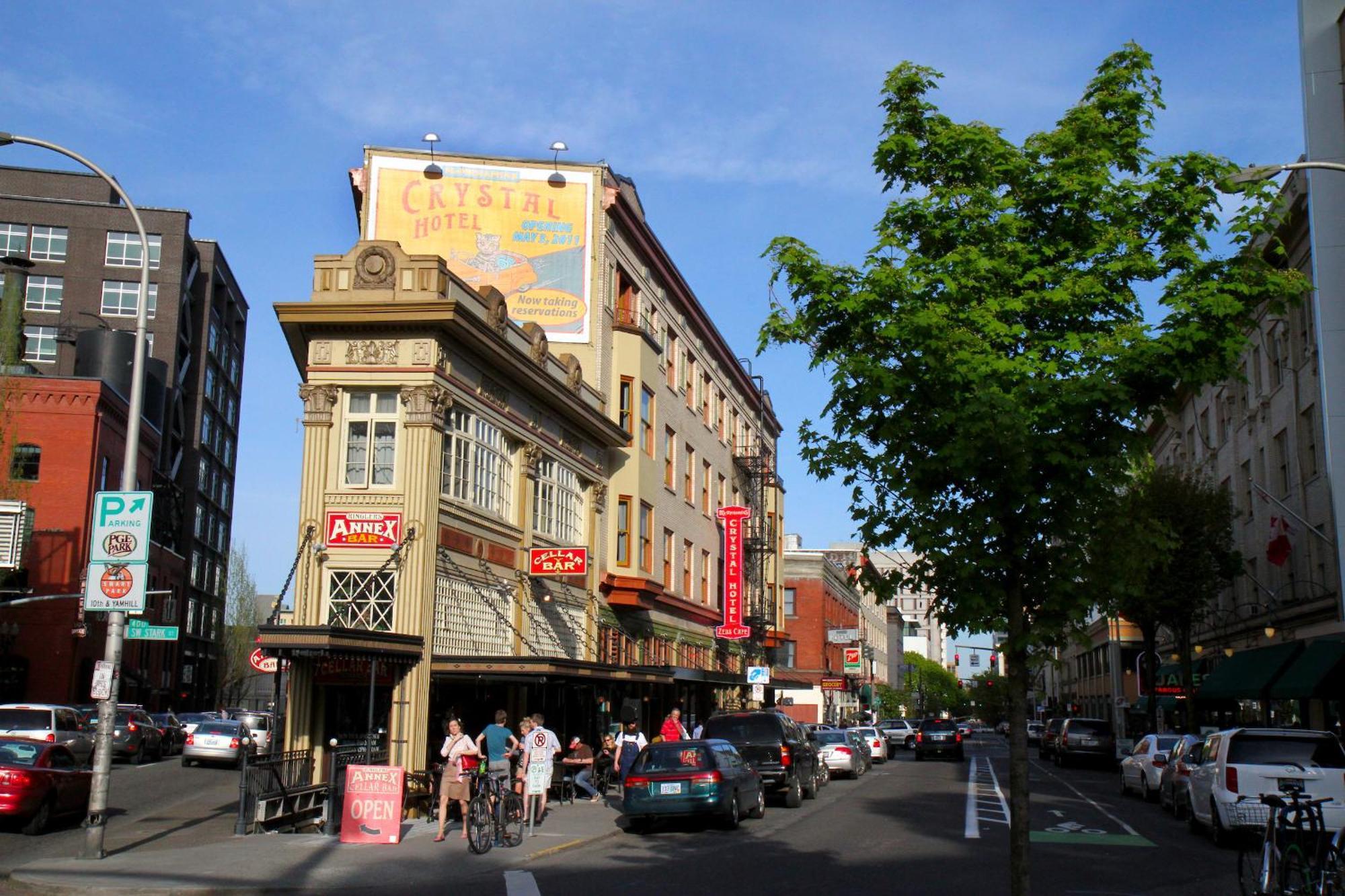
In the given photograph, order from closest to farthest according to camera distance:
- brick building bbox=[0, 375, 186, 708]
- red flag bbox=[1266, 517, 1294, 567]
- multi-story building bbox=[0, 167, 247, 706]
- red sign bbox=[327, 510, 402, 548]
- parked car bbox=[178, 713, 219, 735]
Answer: red sign bbox=[327, 510, 402, 548] < red flag bbox=[1266, 517, 1294, 567] < parked car bbox=[178, 713, 219, 735] < brick building bbox=[0, 375, 186, 708] < multi-story building bbox=[0, 167, 247, 706]

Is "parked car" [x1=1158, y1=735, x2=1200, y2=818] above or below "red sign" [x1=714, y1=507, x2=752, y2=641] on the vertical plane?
below

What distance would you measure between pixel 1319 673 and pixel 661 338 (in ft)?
67.0

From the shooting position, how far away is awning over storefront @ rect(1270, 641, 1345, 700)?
100 ft

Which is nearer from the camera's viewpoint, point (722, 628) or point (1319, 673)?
point (1319, 673)

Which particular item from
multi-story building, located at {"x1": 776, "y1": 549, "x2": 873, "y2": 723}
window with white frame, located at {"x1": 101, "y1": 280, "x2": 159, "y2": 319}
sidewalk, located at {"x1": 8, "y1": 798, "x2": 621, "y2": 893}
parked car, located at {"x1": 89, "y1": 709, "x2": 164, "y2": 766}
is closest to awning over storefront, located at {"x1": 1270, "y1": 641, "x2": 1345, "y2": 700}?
sidewalk, located at {"x1": 8, "y1": 798, "x2": 621, "y2": 893}

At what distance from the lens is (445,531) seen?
23438 millimetres

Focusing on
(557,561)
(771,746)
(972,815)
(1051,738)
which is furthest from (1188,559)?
(557,561)

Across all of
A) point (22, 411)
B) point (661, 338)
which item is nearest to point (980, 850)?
point (661, 338)

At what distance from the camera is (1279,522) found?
1414 inches

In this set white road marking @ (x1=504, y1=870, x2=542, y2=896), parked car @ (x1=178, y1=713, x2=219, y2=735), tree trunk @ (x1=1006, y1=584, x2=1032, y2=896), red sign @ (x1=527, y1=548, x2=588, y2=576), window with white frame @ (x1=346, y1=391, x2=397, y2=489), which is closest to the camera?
tree trunk @ (x1=1006, y1=584, x2=1032, y2=896)

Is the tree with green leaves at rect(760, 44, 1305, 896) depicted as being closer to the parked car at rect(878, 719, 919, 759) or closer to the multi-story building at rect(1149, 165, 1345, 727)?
the multi-story building at rect(1149, 165, 1345, 727)

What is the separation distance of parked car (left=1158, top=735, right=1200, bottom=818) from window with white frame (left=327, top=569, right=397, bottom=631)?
47.5 ft

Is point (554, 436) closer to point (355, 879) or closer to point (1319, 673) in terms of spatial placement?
point (355, 879)

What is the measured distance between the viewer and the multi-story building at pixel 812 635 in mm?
76438
